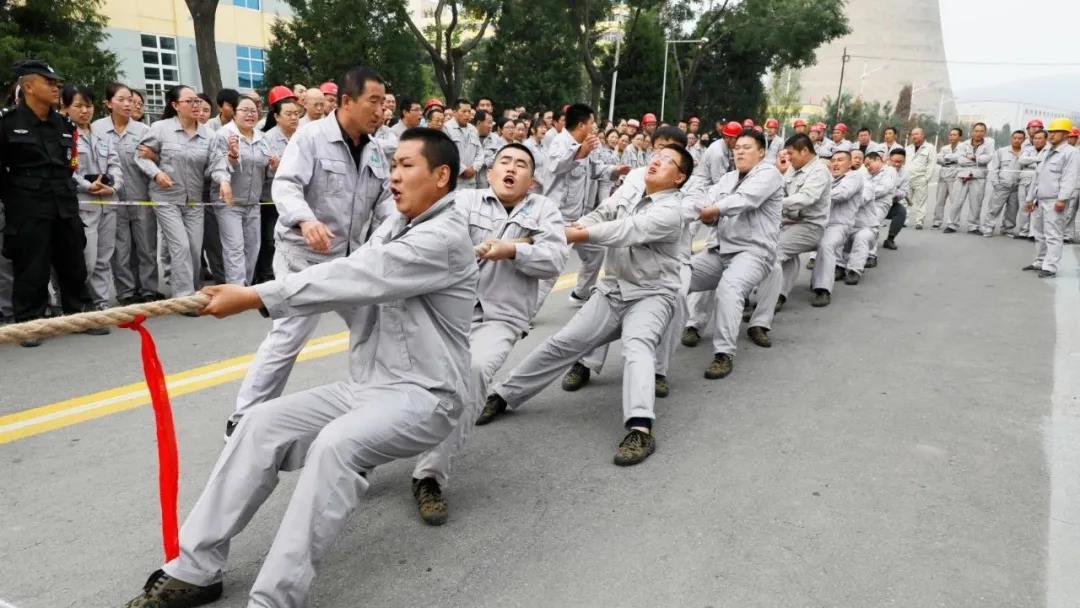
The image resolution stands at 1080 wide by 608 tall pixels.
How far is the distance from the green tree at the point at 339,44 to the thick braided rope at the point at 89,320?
81.8ft

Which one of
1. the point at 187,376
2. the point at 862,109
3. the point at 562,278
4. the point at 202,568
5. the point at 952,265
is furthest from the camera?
the point at 862,109

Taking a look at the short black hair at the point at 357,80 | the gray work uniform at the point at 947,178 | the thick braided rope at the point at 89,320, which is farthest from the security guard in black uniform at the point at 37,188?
the gray work uniform at the point at 947,178

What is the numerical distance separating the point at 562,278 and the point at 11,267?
4.98 meters

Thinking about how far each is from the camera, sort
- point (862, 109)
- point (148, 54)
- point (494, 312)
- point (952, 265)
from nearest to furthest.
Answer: point (494, 312), point (952, 265), point (148, 54), point (862, 109)

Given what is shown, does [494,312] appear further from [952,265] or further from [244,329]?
[952,265]

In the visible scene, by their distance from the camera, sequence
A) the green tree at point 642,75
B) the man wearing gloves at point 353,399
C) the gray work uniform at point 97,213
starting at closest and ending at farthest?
the man wearing gloves at point 353,399, the gray work uniform at point 97,213, the green tree at point 642,75

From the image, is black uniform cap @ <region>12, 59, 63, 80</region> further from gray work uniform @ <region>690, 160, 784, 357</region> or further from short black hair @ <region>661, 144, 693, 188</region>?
gray work uniform @ <region>690, 160, 784, 357</region>

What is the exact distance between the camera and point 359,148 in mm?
4270

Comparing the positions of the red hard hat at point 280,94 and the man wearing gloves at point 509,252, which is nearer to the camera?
→ the man wearing gloves at point 509,252

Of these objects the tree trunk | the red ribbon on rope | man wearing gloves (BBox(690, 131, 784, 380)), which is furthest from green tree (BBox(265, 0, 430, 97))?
the red ribbon on rope

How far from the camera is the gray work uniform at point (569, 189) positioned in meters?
7.05

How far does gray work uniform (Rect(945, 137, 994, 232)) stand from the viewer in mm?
13625

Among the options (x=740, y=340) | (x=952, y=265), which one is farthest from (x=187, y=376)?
(x=952, y=265)

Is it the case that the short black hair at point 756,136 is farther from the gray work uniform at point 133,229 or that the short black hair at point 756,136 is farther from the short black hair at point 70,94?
the short black hair at point 70,94
